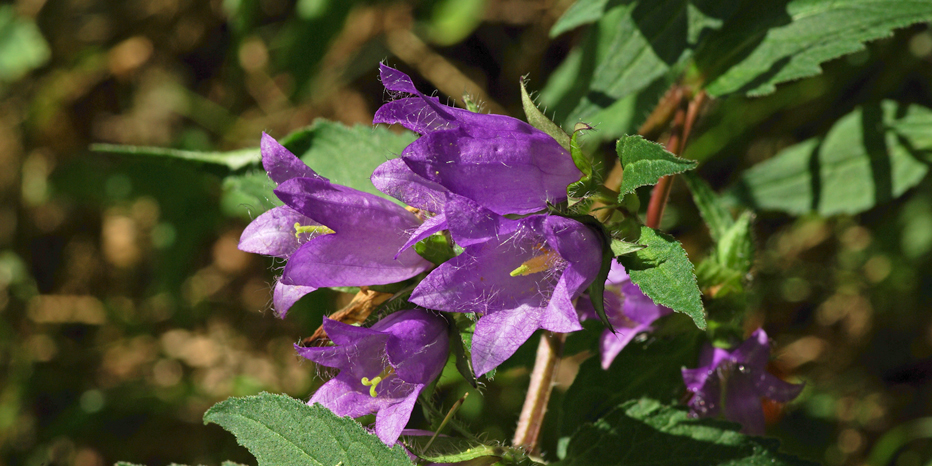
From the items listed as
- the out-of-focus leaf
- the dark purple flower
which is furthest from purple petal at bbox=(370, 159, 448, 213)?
the out-of-focus leaf

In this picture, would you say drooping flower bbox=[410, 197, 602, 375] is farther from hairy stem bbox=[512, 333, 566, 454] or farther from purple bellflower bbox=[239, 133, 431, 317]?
hairy stem bbox=[512, 333, 566, 454]

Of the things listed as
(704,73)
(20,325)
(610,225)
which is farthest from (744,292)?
(20,325)

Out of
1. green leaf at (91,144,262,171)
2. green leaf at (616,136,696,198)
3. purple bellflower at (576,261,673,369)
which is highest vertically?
green leaf at (616,136,696,198)

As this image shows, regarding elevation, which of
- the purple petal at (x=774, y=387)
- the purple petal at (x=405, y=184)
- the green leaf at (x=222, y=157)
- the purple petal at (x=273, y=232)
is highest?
the purple petal at (x=405, y=184)

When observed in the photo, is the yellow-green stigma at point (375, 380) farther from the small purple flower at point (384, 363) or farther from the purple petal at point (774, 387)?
the purple petal at point (774, 387)

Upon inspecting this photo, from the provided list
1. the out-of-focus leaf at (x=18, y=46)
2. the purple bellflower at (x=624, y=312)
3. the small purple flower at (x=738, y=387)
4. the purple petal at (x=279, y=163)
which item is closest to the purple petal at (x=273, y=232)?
the purple petal at (x=279, y=163)

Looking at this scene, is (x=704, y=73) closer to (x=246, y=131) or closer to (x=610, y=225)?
(x=610, y=225)
